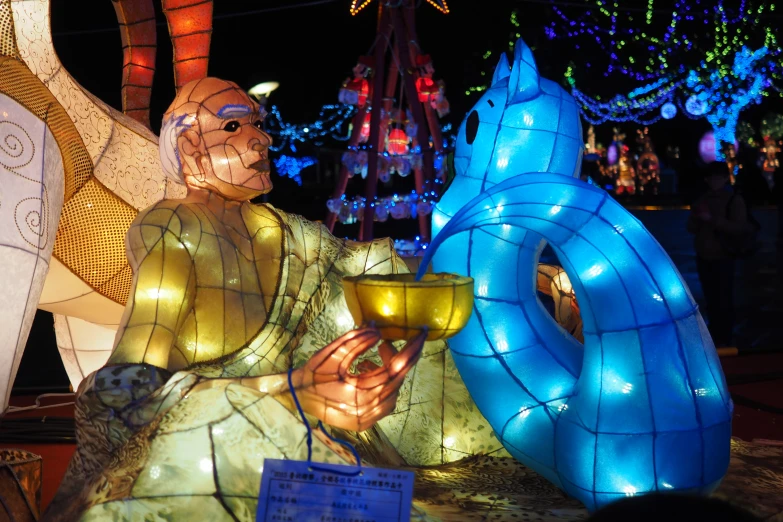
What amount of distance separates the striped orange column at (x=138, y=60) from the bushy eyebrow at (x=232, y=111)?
3.48 ft

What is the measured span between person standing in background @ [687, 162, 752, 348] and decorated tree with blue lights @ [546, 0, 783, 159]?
6.11 meters

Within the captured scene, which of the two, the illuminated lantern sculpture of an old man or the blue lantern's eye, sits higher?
the blue lantern's eye

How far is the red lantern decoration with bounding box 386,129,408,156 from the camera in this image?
7812 millimetres

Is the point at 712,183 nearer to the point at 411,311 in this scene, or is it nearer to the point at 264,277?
the point at 264,277

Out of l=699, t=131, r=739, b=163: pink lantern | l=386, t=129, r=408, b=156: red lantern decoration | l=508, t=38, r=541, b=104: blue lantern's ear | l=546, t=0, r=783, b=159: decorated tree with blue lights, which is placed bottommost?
l=508, t=38, r=541, b=104: blue lantern's ear

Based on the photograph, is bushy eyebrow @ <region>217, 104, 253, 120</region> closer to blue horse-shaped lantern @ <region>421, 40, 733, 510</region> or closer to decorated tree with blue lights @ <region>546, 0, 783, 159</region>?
blue horse-shaped lantern @ <region>421, 40, 733, 510</region>

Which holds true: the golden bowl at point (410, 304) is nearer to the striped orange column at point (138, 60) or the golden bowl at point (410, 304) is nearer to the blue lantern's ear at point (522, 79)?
the blue lantern's ear at point (522, 79)

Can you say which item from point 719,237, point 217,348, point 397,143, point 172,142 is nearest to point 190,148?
point 172,142

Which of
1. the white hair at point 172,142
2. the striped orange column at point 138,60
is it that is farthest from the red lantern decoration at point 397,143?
the white hair at point 172,142

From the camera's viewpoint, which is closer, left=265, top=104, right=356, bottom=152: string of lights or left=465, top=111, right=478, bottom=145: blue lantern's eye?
left=465, top=111, right=478, bottom=145: blue lantern's eye

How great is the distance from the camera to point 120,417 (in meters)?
2.02

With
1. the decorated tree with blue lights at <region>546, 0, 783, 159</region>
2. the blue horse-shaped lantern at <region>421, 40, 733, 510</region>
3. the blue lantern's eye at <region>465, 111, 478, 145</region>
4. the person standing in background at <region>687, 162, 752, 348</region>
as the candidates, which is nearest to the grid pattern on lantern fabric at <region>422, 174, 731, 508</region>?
the blue horse-shaped lantern at <region>421, 40, 733, 510</region>

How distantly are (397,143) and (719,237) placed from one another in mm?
2982

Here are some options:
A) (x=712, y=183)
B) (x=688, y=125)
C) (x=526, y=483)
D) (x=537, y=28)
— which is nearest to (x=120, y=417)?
(x=526, y=483)
